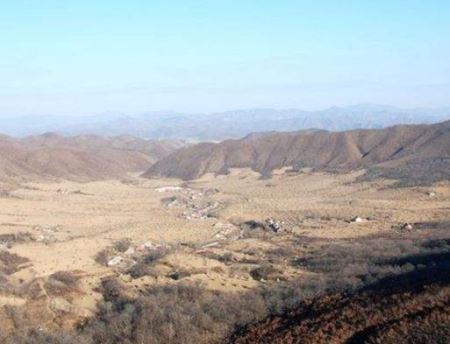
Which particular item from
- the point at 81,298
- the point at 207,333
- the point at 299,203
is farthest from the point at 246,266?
the point at 299,203

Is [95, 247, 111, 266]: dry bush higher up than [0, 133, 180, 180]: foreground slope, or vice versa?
[95, 247, 111, 266]: dry bush

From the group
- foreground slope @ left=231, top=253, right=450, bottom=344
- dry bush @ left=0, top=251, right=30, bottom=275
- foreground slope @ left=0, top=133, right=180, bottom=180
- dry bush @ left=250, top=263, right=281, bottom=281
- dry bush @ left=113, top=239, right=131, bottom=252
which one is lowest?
foreground slope @ left=0, top=133, right=180, bottom=180

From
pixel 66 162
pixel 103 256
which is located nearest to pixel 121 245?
pixel 103 256

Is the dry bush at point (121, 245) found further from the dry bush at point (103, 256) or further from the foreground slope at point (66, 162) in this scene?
the foreground slope at point (66, 162)

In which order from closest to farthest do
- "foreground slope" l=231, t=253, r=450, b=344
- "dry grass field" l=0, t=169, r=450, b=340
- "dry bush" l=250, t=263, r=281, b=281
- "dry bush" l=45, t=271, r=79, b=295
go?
1. "foreground slope" l=231, t=253, r=450, b=344
2. "dry bush" l=45, t=271, r=79, b=295
3. "dry grass field" l=0, t=169, r=450, b=340
4. "dry bush" l=250, t=263, r=281, b=281

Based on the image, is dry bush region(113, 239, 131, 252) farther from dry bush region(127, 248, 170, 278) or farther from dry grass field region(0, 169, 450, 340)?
dry bush region(127, 248, 170, 278)

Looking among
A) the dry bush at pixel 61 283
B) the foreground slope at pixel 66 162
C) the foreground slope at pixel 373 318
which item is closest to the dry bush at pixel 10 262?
the dry bush at pixel 61 283

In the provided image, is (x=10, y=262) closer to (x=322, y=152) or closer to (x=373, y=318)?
(x=373, y=318)

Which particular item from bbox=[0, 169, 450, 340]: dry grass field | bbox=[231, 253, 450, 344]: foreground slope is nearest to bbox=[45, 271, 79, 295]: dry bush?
bbox=[0, 169, 450, 340]: dry grass field
